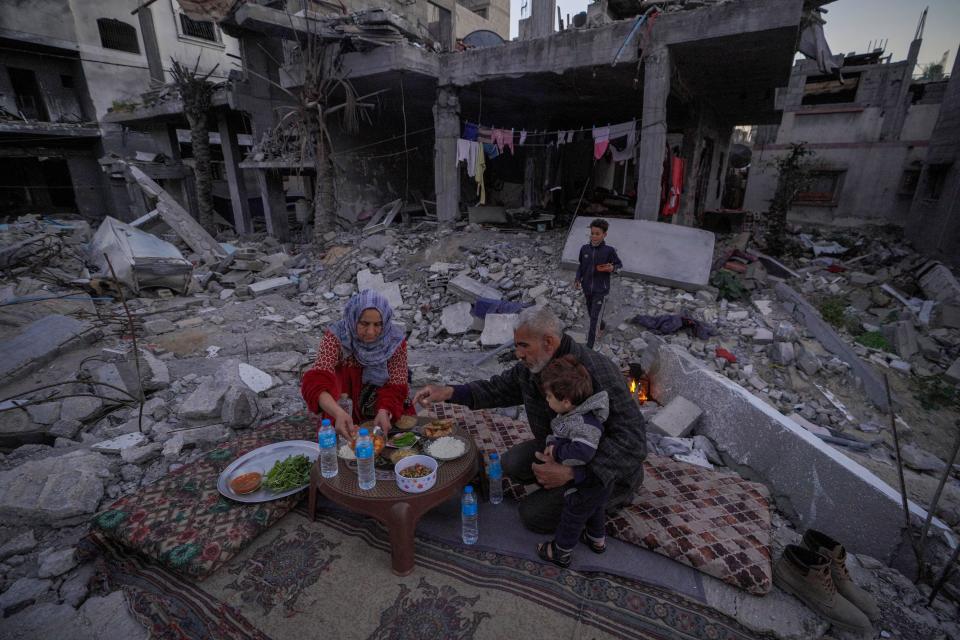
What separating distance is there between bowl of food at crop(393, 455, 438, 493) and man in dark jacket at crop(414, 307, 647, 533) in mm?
473

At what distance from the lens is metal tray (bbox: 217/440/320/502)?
9.86 feet

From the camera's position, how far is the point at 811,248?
1436cm

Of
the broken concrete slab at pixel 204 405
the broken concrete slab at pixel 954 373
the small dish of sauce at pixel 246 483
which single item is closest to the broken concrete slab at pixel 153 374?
the broken concrete slab at pixel 204 405

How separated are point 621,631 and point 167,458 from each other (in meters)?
3.80

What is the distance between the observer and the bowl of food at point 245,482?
3.01m

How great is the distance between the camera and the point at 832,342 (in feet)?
22.5

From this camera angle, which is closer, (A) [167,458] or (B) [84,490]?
(B) [84,490]

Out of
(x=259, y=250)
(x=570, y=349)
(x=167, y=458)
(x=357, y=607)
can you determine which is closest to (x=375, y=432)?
(x=357, y=607)

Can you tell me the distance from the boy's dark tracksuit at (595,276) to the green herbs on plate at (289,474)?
4.24 metres

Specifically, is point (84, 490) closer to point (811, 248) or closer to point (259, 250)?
point (259, 250)

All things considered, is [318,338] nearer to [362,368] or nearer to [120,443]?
[120,443]

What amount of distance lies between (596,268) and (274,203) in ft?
40.5

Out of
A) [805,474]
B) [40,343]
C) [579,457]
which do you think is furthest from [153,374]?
[805,474]

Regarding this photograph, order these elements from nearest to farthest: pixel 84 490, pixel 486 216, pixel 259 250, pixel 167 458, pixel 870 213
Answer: pixel 84 490 < pixel 167 458 < pixel 486 216 < pixel 259 250 < pixel 870 213
